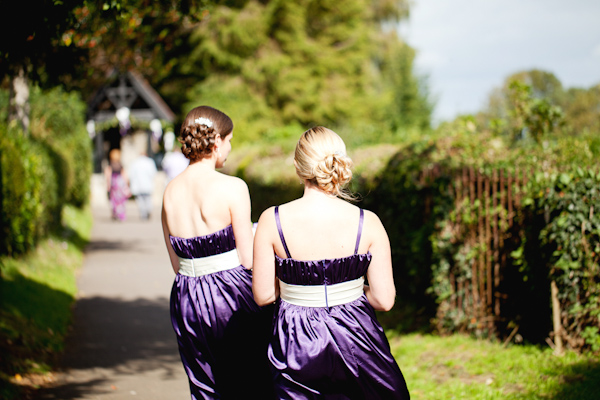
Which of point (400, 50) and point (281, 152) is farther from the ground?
point (400, 50)

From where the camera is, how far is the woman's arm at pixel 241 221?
3.20m

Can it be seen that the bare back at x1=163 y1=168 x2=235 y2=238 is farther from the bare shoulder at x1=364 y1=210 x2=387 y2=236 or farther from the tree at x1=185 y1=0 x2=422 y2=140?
the tree at x1=185 y1=0 x2=422 y2=140

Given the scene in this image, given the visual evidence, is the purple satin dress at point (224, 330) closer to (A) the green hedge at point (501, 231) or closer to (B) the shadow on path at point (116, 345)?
(B) the shadow on path at point (116, 345)

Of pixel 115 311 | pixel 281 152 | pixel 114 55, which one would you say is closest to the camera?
pixel 115 311

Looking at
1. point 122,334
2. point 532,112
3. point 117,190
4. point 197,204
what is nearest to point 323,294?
point 197,204

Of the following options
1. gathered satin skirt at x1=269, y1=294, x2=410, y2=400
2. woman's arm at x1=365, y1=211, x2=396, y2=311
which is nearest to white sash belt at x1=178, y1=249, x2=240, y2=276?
gathered satin skirt at x1=269, y1=294, x2=410, y2=400

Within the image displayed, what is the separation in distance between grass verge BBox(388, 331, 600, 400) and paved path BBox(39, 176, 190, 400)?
2.15m

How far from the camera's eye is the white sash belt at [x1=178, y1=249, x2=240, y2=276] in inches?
130

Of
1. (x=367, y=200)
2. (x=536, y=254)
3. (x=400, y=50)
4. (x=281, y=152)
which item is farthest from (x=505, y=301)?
(x=400, y=50)

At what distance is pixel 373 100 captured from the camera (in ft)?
121

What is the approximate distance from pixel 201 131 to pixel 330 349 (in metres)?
1.44

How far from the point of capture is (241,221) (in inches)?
127

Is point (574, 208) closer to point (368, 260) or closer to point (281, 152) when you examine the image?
point (368, 260)

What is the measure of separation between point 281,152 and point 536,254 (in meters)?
10.7
